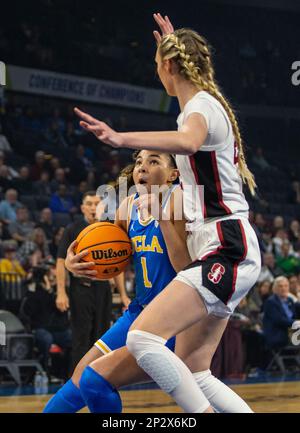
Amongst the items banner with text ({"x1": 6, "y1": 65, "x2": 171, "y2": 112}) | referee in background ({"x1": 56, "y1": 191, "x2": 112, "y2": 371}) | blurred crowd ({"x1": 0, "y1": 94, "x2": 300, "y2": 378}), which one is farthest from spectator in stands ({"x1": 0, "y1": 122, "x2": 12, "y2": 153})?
referee in background ({"x1": 56, "y1": 191, "x2": 112, "y2": 371})

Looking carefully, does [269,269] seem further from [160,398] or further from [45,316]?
[160,398]

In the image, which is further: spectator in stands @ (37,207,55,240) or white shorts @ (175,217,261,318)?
spectator in stands @ (37,207,55,240)

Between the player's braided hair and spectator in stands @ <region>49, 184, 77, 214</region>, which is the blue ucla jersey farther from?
spectator in stands @ <region>49, 184, 77, 214</region>

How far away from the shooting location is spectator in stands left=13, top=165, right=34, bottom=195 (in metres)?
14.1

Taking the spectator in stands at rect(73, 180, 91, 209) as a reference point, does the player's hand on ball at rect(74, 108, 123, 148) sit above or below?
below

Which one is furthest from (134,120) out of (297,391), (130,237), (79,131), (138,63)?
(130,237)

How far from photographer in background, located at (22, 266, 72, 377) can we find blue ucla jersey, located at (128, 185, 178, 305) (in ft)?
17.0

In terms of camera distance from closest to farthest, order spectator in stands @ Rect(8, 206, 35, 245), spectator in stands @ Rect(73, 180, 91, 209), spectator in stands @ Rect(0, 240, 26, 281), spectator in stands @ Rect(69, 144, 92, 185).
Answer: spectator in stands @ Rect(0, 240, 26, 281) → spectator in stands @ Rect(8, 206, 35, 245) → spectator in stands @ Rect(73, 180, 91, 209) → spectator in stands @ Rect(69, 144, 92, 185)

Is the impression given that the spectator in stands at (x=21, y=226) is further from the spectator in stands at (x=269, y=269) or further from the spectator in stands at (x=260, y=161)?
the spectator in stands at (x=260, y=161)

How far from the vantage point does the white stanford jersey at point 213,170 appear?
389 centimetres

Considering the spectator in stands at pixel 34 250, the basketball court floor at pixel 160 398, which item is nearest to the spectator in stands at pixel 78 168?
the spectator in stands at pixel 34 250

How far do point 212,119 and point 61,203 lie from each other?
33.2 feet

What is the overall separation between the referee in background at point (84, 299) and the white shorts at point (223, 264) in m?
4.07

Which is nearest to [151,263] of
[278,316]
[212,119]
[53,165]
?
[212,119]
